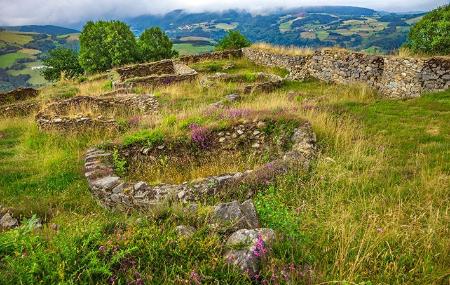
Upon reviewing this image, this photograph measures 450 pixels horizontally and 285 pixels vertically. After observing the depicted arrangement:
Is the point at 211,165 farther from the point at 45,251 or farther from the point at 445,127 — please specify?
the point at 445,127

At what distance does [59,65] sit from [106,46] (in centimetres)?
1520

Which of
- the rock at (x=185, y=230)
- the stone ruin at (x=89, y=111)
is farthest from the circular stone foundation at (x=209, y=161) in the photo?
the stone ruin at (x=89, y=111)

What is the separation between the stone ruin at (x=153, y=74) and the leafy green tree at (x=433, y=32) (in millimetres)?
23119

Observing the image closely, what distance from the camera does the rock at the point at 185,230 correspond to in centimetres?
425

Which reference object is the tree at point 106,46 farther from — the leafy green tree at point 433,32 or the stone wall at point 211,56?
the leafy green tree at point 433,32

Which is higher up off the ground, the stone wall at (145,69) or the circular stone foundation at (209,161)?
the stone wall at (145,69)

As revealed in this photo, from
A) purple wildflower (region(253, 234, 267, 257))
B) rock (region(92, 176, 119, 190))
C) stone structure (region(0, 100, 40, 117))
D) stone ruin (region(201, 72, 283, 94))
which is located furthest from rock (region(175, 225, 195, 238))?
stone structure (region(0, 100, 40, 117))

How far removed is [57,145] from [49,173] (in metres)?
2.40

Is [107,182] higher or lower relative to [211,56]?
lower

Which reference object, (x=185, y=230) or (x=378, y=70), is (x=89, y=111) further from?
(x=378, y=70)

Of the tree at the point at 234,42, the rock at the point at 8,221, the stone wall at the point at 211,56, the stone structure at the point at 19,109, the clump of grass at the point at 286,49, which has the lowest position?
the rock at the point at 8,221

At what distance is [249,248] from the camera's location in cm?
391

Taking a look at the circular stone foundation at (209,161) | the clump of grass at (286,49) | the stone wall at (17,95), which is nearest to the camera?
the circular stone foundation at (209,161)

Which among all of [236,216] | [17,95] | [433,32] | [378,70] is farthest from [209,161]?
[433,32]
